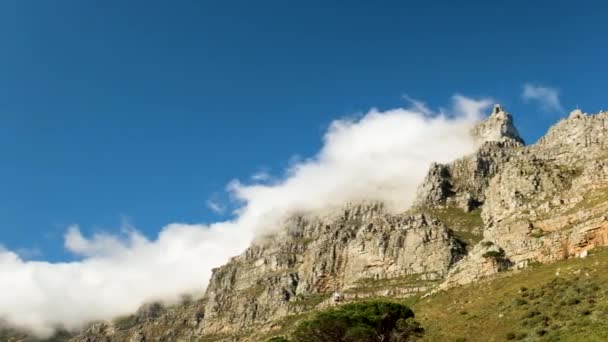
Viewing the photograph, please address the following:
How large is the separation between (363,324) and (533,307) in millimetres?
21557

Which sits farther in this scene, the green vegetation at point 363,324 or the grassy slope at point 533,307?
the green vegetation at point 363,324

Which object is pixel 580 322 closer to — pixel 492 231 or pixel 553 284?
pixel 553 284

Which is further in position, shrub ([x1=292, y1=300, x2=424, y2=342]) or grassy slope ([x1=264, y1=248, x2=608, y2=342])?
shrub ([x1=292, y1=300, x2=424, y2=342])

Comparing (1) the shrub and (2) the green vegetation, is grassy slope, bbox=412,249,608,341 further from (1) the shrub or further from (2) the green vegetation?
(1) the shrub

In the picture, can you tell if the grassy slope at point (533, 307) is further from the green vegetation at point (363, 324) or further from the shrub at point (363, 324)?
the shrub at point (363, 324)

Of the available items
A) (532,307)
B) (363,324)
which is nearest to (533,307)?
(532,307)

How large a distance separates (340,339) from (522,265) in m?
51.7

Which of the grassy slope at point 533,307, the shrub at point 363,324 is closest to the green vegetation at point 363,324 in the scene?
the shrub at point 363,324

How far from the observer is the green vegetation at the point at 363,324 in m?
69.1

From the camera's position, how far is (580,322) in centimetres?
5622

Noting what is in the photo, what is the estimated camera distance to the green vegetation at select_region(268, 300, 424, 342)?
69.1 meters

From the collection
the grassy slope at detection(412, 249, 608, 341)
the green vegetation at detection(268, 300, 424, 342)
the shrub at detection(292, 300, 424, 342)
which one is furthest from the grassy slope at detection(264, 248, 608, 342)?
the shrub at detection(292, 300, 424, 342)

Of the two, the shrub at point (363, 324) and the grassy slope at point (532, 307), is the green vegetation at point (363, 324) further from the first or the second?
the grassy slope at point (532, 307)

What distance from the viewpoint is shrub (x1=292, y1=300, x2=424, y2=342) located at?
69.1 meters
